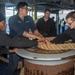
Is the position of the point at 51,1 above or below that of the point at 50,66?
above

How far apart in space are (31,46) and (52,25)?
6.84 feet

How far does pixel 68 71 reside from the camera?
5.76 feet

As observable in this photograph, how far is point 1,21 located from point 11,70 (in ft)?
3.05

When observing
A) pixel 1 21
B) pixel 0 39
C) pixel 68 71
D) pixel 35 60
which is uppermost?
pixel 1 21

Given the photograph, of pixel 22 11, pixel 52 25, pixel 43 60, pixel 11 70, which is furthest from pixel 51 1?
pixel 43 60

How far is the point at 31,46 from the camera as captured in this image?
1916 millimetres

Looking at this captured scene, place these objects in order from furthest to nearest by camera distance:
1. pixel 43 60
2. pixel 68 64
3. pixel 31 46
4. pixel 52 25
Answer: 1. pixel 52 25
2. pixel 31 46
3. pixel 68 64
4. pixel 43 60

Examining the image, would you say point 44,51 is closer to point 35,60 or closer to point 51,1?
point 35,60

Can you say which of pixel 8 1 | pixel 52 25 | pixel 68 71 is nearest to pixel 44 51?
pixel 68 71

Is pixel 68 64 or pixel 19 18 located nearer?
pixel 68 64

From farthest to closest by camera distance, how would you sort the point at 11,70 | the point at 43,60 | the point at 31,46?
1. the point at 11,70
2. the point at 31,46
3. the point at 43,60

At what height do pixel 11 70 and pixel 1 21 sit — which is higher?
pixel 1 21

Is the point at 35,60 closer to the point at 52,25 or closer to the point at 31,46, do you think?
the point at 31,46

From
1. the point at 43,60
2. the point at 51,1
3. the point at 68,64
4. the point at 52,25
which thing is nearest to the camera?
the point at 43,60
